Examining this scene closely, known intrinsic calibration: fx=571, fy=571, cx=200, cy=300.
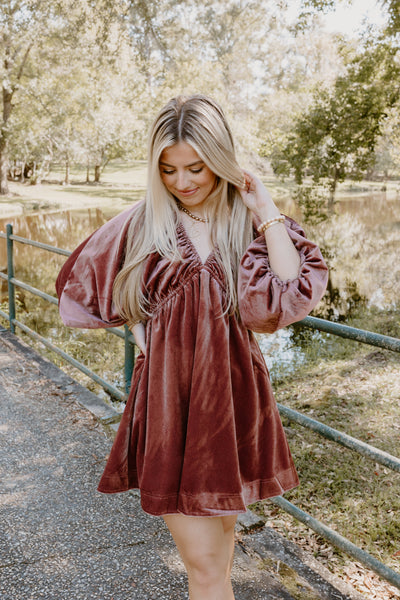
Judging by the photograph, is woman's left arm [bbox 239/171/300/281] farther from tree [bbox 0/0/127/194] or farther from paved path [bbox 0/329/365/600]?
tree [bbox 0/0/127/194]

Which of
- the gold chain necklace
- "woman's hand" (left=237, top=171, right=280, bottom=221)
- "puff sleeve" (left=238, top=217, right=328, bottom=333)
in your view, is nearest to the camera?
"puff sleeve" (left=238, top=217, right=328, bottom=333)

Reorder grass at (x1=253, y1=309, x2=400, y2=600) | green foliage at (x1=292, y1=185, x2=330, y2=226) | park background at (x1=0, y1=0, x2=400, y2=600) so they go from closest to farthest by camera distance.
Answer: grass at (x1=253, y1=309, x2=400, y2=600) → park background at (x1=0, y1=0, x2=400, y2=600) → green foliage at (x1=292, y1=185, x2=330, y2=226)

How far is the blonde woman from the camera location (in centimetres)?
170

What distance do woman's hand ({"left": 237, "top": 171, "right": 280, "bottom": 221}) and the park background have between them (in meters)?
2.16

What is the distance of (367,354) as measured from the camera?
7.22 meters

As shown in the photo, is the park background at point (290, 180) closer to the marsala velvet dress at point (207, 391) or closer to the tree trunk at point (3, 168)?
the tree trunk at point (3, 168)

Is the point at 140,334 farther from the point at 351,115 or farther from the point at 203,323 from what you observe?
the point at 351,115

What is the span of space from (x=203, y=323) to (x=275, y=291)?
237 millimetres

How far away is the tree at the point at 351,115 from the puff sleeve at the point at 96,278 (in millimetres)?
10353

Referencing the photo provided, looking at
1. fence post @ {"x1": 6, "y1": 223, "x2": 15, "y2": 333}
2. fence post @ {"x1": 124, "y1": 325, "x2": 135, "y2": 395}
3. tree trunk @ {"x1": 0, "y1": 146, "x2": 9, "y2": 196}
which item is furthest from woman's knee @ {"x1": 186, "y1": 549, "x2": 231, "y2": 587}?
tree trunk @ {"x1": 0, "y1": 146, "x2": 9, "y2": 196}

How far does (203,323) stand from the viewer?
172 cm

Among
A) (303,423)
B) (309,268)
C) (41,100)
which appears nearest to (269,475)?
(303,423)

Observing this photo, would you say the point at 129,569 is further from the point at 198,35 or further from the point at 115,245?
the point at 198,35

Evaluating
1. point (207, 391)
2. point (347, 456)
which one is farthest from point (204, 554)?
point (347, 456)
